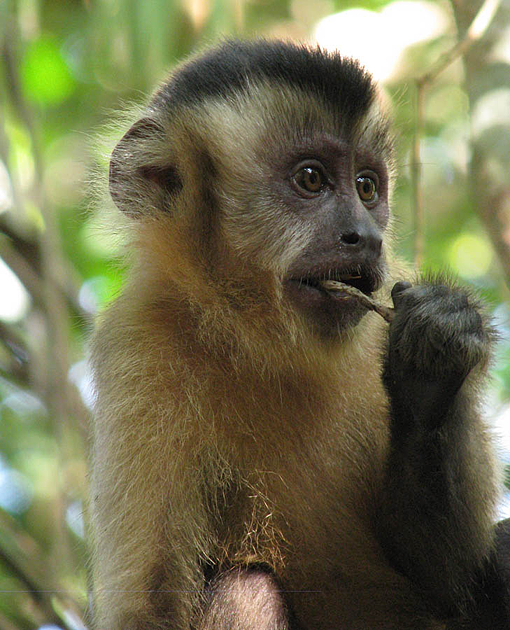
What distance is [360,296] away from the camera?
4277 millimetres

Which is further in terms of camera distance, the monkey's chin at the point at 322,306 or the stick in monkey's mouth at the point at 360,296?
the monkey's chin at the point at 322,306

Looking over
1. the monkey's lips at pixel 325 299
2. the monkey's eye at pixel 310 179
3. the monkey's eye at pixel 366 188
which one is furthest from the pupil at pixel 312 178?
the monkey's lips at pixel 325 299

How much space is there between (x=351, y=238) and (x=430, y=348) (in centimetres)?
71

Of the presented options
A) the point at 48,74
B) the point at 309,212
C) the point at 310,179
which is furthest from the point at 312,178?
the point at 48,74

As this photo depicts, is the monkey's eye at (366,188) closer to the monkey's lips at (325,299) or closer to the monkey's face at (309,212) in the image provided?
the monkey's face at (309,212)

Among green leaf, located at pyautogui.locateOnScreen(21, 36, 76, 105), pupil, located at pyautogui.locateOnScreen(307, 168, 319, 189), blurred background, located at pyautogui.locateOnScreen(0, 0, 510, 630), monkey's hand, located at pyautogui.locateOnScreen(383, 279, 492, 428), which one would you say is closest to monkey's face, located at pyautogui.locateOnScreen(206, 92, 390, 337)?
pupil, located at pyautogui.locateOnScreen(307, 168, 319, 189)

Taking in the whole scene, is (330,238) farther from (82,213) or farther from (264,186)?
(82,213)

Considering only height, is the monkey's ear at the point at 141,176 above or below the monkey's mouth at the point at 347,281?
above

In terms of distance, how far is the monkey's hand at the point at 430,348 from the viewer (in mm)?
3918

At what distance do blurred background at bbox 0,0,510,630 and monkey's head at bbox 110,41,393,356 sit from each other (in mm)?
604

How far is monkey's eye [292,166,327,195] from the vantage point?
456cm

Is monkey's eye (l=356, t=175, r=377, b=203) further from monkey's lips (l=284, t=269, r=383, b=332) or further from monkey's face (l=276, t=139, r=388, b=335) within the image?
monkey's lips (l=284, t=269, r=383, b=332)

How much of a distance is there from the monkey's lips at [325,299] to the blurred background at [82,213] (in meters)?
0.77

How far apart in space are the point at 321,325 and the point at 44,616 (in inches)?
74.4
